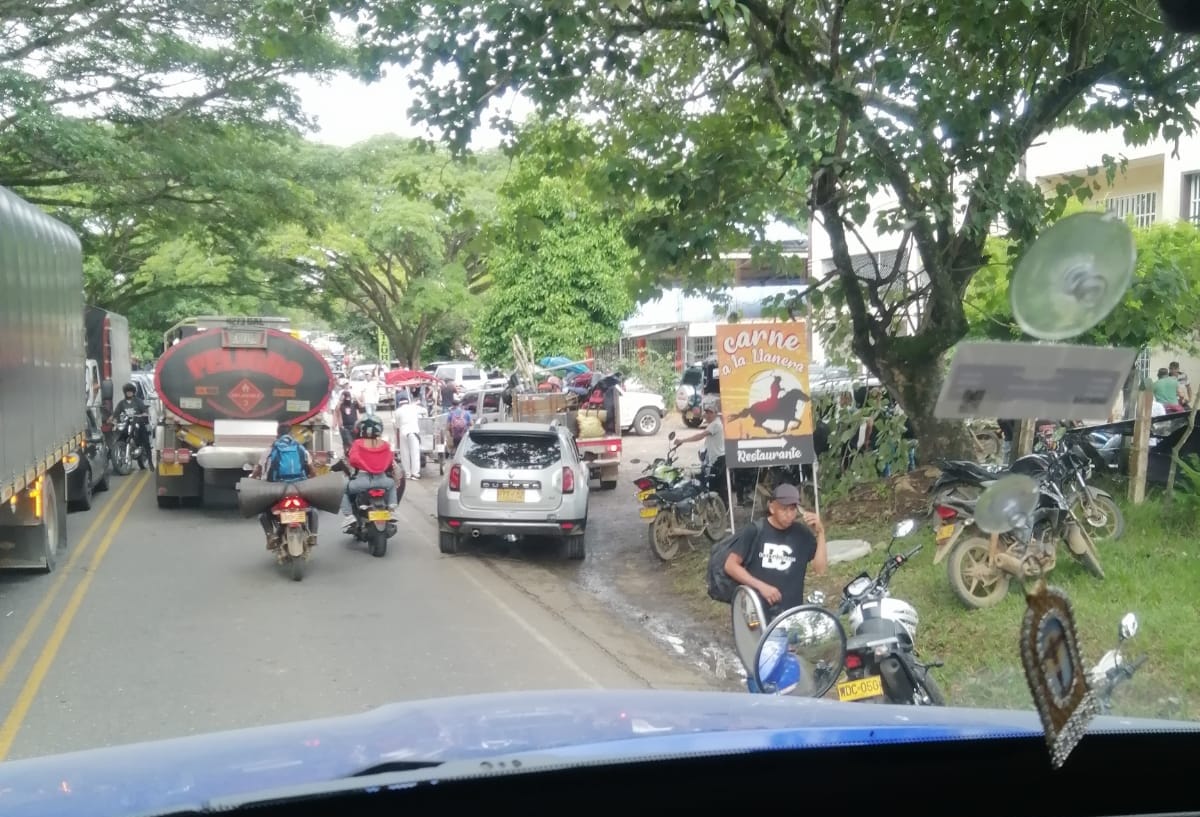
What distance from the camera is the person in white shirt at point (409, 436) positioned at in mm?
21188

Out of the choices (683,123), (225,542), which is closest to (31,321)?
(225,542)

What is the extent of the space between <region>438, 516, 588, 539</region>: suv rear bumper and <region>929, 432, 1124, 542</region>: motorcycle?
472cm

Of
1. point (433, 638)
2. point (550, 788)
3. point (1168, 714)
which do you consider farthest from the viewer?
point (433, 638)

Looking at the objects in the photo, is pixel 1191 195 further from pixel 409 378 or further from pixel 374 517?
pixel 409 378

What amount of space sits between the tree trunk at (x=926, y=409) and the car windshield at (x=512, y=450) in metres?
3.73

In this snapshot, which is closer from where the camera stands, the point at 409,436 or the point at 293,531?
the point at 293,531

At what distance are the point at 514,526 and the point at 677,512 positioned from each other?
180cm

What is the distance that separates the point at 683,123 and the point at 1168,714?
7689mm

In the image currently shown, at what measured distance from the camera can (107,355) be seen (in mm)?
25109

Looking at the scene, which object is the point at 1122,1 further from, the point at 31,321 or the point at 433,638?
the point at 31,321

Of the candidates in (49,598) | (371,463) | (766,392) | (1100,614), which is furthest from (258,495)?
(1100,614)

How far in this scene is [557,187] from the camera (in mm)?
29734

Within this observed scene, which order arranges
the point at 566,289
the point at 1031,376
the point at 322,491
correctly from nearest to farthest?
the point at 1031,376, the point at 322,491, the point at 566,289

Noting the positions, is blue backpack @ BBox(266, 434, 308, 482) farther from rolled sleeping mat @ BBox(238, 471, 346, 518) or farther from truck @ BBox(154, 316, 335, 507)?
truck @ BBox(154, 316, 335, 507)
